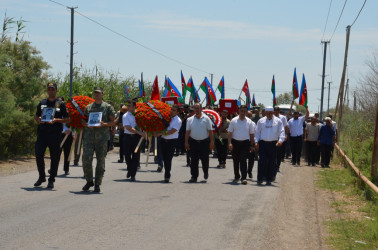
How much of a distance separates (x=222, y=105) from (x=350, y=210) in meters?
16.2

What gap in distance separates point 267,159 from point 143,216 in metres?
6.78

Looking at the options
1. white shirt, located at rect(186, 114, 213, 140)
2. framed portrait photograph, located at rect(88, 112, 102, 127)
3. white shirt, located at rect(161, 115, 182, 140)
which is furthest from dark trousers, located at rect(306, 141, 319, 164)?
framed portrait photograph, located at rect(88, 112, 102, 127)

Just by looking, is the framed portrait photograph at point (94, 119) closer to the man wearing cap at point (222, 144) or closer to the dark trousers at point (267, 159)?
the dark trousers at point (267, 159)

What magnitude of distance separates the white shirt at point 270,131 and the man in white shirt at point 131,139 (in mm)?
2905

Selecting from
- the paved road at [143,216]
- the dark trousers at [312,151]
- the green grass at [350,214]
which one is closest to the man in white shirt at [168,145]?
the paved road at [143,216]

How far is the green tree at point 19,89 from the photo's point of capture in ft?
69.4

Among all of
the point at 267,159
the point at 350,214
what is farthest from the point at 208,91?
the point at 350,214

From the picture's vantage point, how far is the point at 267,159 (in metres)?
16.3

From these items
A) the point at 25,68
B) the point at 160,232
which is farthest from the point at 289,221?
the point at 25,68

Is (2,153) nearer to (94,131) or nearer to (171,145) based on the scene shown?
(171,145)

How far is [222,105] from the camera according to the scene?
29078mm

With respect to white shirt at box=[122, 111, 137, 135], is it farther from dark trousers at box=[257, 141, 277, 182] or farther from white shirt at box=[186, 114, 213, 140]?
dark trousers at box=[257, 141, 277, 182]

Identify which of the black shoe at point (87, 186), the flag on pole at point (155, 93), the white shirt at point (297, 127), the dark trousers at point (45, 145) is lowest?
the black shoe at point (87, 186)

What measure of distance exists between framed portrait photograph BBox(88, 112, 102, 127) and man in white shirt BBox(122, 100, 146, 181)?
9.02 ft
